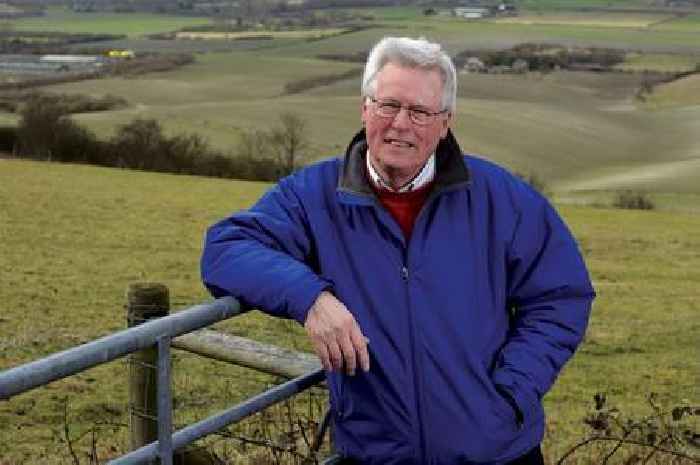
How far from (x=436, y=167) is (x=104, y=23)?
135 m

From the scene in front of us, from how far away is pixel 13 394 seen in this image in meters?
2.21

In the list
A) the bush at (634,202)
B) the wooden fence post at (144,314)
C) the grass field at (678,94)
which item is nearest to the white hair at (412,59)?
the wooden fence post at (144,314)

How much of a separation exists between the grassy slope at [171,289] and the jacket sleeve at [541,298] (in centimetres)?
399

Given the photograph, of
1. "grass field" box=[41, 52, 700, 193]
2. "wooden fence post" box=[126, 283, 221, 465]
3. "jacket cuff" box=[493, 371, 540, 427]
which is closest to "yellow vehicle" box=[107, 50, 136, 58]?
"grass field" box=[41, 52, 700, 193]

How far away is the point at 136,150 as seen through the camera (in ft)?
153

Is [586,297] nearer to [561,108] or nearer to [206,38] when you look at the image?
[561,108]

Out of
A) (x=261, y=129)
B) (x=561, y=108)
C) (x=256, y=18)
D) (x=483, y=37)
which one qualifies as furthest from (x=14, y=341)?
(x=256, y=18)

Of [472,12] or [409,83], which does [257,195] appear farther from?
[472,12]

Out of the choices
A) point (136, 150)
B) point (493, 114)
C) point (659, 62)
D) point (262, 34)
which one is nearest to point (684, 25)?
point (659, 62)

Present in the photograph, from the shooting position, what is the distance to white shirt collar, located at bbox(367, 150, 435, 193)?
3.08 m

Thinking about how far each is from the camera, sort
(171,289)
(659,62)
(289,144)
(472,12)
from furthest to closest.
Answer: (472,12) → (659,62) → (289,144) → (171,289)

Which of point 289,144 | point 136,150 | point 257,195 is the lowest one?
point 289,144

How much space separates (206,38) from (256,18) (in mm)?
31069

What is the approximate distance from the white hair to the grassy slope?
4.37 meters
